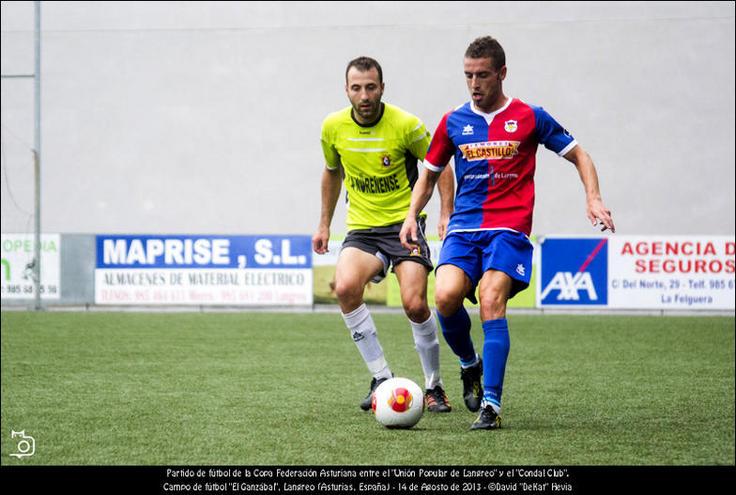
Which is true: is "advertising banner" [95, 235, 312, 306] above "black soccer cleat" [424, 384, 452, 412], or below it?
below

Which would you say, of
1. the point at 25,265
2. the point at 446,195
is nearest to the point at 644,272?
Result: the point at 25,265

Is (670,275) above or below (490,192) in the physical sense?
below

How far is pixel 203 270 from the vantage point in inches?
773

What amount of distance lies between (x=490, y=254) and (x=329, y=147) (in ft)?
4.76

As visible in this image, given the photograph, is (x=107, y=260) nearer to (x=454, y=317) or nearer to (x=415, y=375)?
(x=415, y=375)

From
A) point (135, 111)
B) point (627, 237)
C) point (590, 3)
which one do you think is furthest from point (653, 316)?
point (135, 111)

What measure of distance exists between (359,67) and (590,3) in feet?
53.0

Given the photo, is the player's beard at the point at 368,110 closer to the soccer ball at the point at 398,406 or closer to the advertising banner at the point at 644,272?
the soccer ball at the point at 398,406

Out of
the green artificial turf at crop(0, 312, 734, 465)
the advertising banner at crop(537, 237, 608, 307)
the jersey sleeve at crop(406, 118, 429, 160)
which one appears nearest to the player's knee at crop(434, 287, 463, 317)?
the green artificial turf at crop(0, 312, 734, 465)

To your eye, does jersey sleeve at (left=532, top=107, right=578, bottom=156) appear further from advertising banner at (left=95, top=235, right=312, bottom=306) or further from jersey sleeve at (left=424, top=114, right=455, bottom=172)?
advertising banner at (left=95, top=235, right=312, bottom=306)

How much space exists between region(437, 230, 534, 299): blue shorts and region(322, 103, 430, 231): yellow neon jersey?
79 cm

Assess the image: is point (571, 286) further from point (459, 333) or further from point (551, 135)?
point (551, 135)

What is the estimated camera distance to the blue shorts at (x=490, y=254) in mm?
6082

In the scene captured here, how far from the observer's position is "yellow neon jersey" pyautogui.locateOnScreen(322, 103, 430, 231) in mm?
6887
